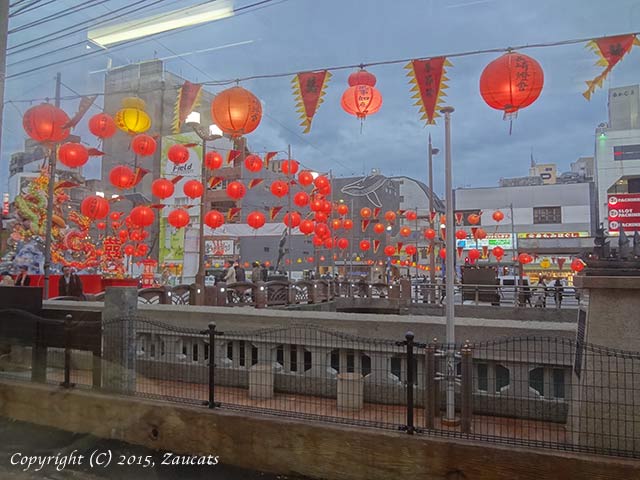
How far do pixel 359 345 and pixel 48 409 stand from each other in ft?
15.1

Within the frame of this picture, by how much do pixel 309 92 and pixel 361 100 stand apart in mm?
1215

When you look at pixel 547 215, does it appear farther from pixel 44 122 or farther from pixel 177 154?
pixel 44 122

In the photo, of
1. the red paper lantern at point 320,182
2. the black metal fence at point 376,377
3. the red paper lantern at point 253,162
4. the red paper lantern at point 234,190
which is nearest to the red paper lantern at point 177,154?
the red paper lantern at point 234,190

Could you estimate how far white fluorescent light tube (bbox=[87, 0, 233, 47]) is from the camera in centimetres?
1084

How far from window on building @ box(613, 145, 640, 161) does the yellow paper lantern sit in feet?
187

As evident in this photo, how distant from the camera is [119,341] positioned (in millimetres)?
7105

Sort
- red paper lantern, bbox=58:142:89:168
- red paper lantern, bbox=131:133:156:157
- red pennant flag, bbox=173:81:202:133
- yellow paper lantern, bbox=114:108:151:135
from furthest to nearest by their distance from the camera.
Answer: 1. red paper lantern, bbox=131:133:156:157
2. red paper lantern, bbox=58:142:89:168
3. yellow paper lantern, bbox=114:108:151:135
4. red pennant flag, bbox=173:81:202:133

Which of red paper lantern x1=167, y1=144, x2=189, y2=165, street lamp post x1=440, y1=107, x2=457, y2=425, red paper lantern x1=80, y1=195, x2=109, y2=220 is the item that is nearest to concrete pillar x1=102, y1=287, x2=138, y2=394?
street lamp post x1=440, y1=107, x2=457, y2=425

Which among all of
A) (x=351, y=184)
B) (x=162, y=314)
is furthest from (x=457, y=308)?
(x=351, y=184)

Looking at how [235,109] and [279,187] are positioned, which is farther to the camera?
[279,187]

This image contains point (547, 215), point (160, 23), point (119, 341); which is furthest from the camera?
point (547, 215)

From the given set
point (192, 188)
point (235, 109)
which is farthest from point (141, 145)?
point (235, 109)

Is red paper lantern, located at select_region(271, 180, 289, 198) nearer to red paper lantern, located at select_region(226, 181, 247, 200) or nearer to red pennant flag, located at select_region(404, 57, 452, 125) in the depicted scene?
red paper lantern, located at select_region(226, 181, 247, 200)

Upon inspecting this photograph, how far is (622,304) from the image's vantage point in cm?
481
